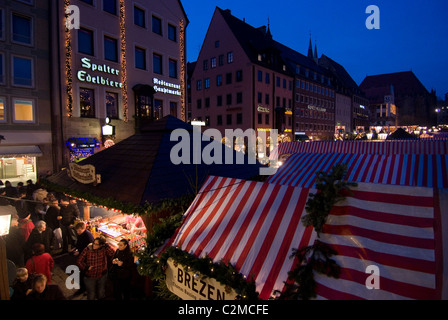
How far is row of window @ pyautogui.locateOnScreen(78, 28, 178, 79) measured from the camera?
18.4 metres

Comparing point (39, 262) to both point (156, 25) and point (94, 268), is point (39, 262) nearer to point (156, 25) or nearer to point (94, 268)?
point (94, 268)

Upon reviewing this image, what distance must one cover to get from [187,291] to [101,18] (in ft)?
70.0

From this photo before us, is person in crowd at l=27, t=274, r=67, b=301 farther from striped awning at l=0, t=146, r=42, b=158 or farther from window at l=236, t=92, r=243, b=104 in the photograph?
window at l=236, t=92, r=243, b=104

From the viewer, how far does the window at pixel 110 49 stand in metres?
19.8

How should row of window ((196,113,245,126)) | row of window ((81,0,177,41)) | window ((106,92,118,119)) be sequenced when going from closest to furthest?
row of window ((81,0,177,41))
window ((106,92,118,119))
row of window ((196,113,245,126))

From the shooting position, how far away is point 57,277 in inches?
302

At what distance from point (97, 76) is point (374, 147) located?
A: 19.0m

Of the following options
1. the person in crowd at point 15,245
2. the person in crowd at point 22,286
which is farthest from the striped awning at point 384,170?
the person in crowd at point 15,245

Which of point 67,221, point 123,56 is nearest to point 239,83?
point 123,56

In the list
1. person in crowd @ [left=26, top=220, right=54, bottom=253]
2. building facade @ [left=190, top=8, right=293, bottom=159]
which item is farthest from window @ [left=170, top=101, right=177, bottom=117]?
person in crowd @ [left=26, top=220, right=54, bottom=253]

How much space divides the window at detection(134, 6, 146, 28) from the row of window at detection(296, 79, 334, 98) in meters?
32.2

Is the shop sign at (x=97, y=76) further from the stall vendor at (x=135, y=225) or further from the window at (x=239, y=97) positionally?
the window at (x=239, y=97)

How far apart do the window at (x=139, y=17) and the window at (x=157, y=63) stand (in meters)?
2.53
